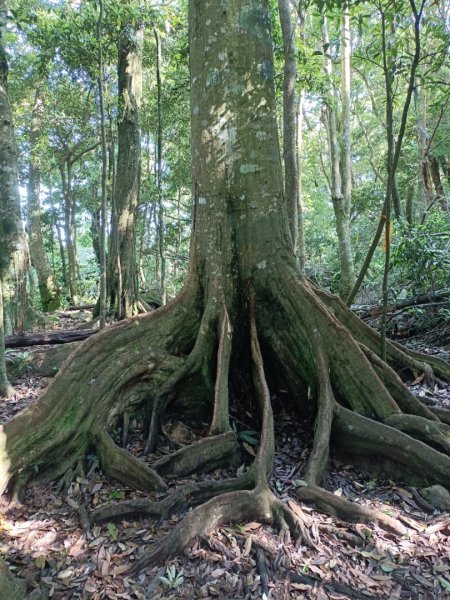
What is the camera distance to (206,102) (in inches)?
163

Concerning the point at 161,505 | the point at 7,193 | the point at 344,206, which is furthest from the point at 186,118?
the point at 161,505

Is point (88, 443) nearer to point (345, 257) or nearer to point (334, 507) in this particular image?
point (334, 507)

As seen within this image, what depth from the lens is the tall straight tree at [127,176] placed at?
29.0 feet

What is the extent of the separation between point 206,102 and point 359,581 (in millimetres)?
4043

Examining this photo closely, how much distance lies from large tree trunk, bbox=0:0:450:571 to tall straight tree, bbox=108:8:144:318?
4860mm

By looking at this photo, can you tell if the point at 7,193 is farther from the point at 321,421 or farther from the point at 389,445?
the point at 389,445

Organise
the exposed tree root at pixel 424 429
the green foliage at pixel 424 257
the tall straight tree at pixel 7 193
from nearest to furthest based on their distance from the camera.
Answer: the exposed tree root at pixel 424 429 < the green foliage at pixel 424 257 < the tall straight tree at pixel 7 193

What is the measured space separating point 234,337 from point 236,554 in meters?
2.04

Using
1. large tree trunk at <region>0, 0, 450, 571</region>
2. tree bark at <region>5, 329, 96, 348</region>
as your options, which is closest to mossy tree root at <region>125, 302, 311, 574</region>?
large tree trunk at <region>0, 0, 450, 571</region>

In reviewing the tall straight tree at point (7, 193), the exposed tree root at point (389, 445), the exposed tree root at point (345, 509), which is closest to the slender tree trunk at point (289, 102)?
the exposed tree root at point (389, 445)

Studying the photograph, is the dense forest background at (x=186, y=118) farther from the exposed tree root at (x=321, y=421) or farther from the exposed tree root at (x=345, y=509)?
the exposed tree root at (x=345, y=509)

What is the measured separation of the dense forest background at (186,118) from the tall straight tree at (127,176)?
9.4 inches

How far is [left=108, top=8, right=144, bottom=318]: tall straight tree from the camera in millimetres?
8836

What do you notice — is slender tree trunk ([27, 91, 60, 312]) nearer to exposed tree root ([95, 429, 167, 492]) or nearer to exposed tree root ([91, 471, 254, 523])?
exposed tree root ([95, 429, 167, 492])
